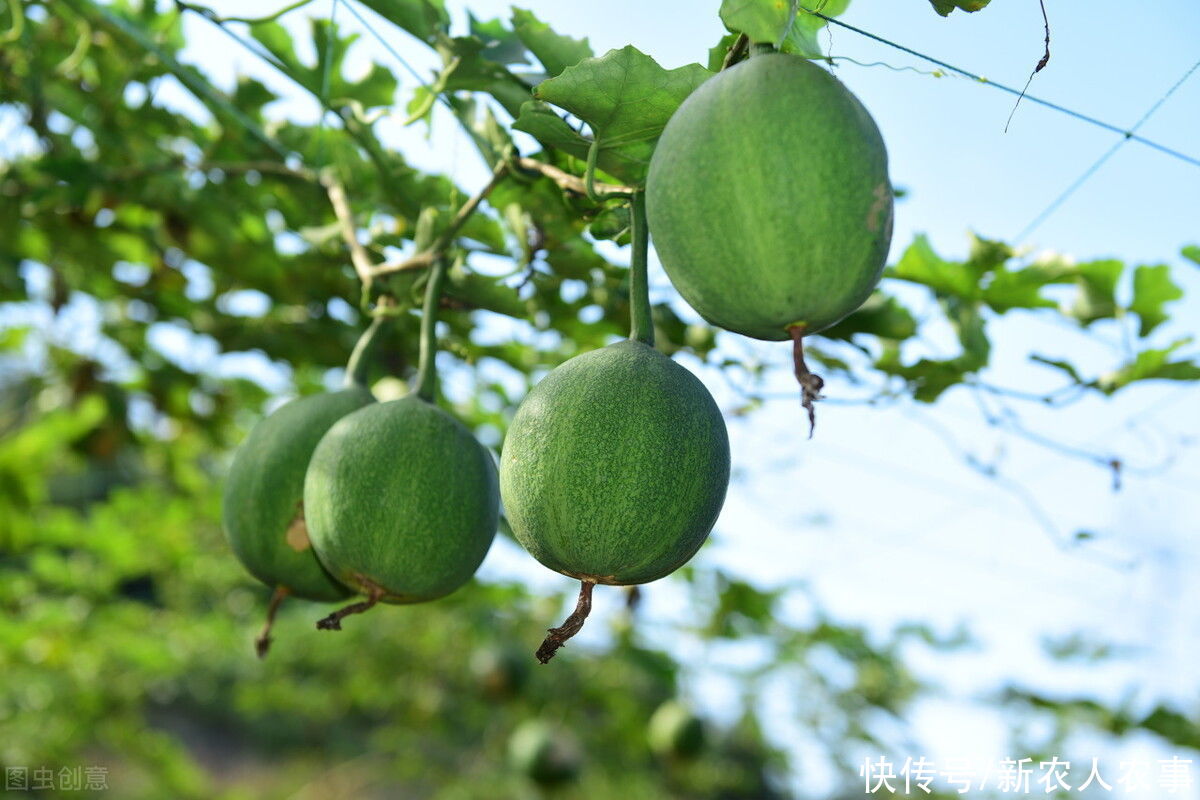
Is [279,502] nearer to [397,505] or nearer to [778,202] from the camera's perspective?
[397,505]

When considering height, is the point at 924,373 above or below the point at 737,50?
below

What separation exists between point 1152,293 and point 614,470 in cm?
144

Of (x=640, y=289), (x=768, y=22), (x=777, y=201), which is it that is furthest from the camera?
(x=640, y=289)

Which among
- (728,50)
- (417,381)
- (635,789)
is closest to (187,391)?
(417,381)

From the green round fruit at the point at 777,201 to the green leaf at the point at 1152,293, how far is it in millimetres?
1218

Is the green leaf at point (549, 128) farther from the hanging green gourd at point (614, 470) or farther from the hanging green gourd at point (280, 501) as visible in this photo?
the hanging green gourd at point (280, 501)

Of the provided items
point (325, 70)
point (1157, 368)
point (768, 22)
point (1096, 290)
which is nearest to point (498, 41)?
point (325, 70)

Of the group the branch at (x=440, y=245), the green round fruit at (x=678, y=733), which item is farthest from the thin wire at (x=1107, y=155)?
the green round fruit at (x=678, y=733)

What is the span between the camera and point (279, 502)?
1.46 metres

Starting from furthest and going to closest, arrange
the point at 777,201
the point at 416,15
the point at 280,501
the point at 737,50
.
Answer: the point at 416,15, the point at 280,501, the point at 737,50, the point at 777,201

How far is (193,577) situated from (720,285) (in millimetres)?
5577

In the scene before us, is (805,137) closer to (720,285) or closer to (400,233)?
(720,285)

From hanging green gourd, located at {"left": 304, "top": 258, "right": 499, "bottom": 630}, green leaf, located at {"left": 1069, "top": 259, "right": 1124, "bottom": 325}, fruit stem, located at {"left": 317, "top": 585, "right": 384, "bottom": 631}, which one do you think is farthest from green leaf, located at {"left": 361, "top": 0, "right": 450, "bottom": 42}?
green leaf, located at {"left": 1069, "top": 259, "right": 1124, "bottom": 325}

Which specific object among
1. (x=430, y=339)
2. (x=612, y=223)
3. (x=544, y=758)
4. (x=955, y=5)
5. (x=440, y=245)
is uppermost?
(x=955, y=5)
